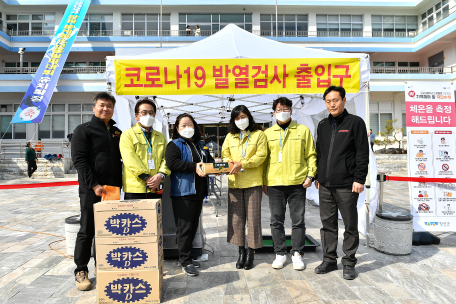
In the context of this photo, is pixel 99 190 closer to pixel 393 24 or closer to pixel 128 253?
pixel 128 253

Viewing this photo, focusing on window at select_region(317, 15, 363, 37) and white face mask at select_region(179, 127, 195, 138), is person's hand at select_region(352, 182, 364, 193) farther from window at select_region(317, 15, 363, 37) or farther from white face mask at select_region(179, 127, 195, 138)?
window at select_region(317, 15, 363, 37)

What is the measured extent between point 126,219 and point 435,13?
26.2m

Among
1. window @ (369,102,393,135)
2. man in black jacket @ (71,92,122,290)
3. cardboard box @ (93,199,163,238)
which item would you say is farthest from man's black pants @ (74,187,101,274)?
window @ (369,102,393,135)

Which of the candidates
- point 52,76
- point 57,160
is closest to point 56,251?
point 57,160

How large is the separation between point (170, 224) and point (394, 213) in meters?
3.04

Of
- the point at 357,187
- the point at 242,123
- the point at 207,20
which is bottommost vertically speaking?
the point at 357,187

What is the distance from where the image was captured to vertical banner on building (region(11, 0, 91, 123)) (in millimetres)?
14242

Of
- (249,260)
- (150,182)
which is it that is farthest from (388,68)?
(150,182)

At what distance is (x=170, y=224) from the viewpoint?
A: 349 centimetres

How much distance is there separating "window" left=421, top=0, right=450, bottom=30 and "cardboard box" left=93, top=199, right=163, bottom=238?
24132 mm

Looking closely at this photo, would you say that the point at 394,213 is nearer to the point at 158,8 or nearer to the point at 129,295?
the point at 129,295

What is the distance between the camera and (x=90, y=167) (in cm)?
Result: 262

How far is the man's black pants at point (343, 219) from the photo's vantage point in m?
2.91

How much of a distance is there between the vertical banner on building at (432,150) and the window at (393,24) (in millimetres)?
21687
